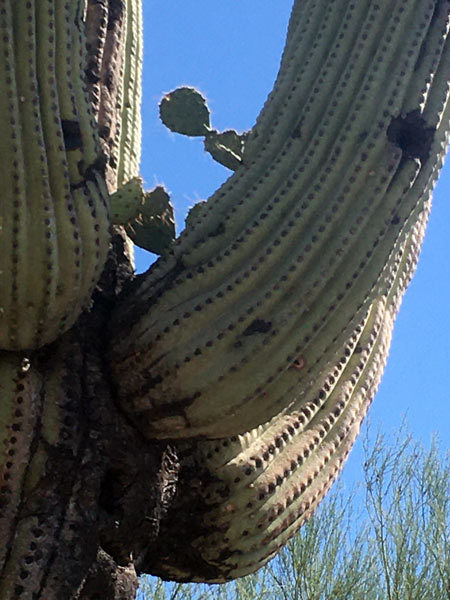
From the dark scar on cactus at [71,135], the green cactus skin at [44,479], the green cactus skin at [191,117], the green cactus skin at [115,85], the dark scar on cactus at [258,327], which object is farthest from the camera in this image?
the green cactus skin at [191,117]

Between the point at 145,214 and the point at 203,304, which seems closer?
the point at 203,304

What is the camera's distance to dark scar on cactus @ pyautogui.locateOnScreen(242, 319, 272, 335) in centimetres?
281

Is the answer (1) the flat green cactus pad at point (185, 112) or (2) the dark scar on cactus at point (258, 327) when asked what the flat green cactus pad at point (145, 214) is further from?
(2) the dark scar on cactus at point (258, 327)

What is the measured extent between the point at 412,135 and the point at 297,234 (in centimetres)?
52

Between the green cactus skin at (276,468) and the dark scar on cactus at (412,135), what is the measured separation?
0.23 meters

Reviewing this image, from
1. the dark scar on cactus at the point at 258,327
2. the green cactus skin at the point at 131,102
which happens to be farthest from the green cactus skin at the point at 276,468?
the green cactus skin at the point at 131,102

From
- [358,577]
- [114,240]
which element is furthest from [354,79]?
[358,577]

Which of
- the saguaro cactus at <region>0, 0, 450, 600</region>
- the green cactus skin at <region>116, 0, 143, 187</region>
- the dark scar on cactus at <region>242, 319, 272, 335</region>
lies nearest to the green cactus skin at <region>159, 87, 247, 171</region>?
the green cactus skin at <region>116, 0, 143, 187</region>

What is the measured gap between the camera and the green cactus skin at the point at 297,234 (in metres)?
2.83

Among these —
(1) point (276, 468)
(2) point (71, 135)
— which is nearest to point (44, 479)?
(1) point (276, 468)

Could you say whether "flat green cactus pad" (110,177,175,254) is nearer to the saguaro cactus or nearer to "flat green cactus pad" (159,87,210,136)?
the saguaro cactus

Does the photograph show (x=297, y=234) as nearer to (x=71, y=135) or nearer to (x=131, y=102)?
(x=71, y=135)

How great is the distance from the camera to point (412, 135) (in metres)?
3.21

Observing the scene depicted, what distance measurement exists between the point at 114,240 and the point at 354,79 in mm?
852
